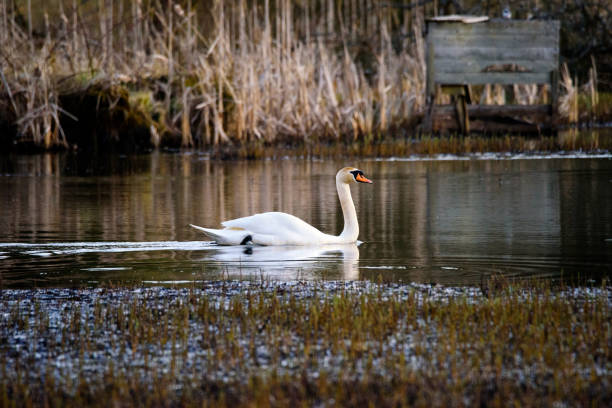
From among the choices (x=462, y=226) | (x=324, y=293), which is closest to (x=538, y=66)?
(x=462, y=226)

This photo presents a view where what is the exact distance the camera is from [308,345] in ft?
19.7

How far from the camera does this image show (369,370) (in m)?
5.54

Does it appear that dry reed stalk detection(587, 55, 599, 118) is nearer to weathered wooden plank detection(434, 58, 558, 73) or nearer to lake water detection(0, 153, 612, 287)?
weathered wooden plank detection(434, 58, 558, 73)

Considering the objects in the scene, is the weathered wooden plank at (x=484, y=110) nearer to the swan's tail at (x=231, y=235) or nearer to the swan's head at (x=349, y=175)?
the swan's head at (x=349, y=175)

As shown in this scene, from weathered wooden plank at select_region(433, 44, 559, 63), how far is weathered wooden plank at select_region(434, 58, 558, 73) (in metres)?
0.07

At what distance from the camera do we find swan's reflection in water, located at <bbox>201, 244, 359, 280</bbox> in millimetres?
8578

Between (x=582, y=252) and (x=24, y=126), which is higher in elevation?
(x=24, y=126)

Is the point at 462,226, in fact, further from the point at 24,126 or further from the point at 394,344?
the point at 24,126

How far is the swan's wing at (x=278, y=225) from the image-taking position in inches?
399

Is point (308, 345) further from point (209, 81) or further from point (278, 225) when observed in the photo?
point (209, 81)

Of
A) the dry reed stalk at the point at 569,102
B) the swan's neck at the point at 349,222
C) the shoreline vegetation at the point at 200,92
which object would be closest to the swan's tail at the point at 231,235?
the swan's neck at the point at 349,222

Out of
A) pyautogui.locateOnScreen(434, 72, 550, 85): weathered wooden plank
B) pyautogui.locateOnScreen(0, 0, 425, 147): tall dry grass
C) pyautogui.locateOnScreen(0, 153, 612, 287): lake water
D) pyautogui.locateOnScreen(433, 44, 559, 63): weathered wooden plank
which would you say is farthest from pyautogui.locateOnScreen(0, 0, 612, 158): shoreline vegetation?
pyautogui.locateOnScreen(0, 153, 612, 287): lake water

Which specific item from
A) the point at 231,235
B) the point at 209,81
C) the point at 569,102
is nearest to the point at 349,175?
the point at 231,235

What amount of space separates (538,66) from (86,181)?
39.5 feet
